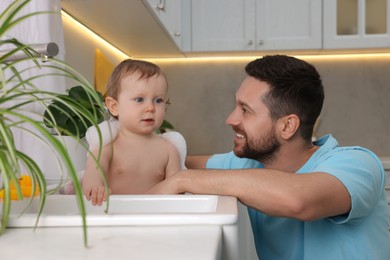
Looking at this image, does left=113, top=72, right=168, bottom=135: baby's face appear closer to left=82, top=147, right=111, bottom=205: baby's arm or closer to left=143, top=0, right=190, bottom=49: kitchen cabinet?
left=82, top=147, right=111, bottom=205: baby's arm

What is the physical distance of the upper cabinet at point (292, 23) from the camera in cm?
314

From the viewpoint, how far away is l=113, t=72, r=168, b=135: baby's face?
49.5 inches

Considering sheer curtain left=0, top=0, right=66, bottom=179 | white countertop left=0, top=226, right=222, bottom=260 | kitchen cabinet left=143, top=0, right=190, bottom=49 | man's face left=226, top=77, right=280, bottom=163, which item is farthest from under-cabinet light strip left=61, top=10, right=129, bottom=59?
white countertop left=0, top=226, right=222, bottom=260

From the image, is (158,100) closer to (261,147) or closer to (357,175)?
(261,147)

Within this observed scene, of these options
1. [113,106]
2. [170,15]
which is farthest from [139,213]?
[170,15]

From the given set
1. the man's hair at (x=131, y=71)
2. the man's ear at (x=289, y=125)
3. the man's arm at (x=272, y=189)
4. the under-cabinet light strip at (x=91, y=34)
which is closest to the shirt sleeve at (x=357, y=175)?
the man's arm at (x=272, y=189)

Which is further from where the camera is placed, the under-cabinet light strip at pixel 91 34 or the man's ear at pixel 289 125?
the under-cabinet light strip at pixel 91 34

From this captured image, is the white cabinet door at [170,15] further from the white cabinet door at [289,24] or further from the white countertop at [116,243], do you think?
the white countertop at [116,243]

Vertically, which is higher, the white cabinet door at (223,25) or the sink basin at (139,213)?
the white cabinet door at (223,25)

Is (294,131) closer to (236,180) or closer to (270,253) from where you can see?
(270,253)

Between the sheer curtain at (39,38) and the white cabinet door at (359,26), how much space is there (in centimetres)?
211

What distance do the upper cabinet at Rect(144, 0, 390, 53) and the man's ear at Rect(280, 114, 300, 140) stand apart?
179 centimetres

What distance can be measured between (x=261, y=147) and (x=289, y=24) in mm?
1921

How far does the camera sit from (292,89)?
1.42 meters
